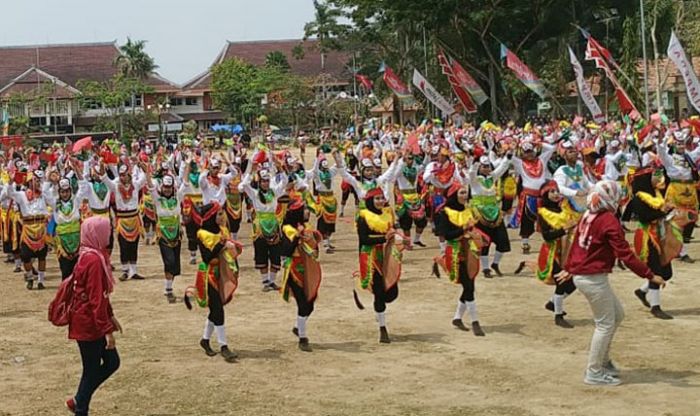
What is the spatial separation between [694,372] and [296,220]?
183 inches

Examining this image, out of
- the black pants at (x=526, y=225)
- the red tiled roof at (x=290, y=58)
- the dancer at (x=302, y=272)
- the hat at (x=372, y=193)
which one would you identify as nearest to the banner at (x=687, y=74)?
the black pants at (x=526, y=225)

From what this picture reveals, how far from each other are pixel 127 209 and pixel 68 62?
65.1 metres

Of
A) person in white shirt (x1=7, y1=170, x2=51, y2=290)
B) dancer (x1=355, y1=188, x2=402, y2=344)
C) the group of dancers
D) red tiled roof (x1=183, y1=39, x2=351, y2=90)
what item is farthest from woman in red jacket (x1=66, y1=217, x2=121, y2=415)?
red tiled roof (x1=183, y1=39, x2=351, y2=90)

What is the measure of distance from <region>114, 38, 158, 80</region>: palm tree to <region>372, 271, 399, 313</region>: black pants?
63.8 meters

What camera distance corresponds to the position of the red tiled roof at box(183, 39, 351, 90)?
7975cm

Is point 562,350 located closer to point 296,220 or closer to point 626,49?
point 296,220


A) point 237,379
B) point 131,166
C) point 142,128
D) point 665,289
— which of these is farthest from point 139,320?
point 142,128

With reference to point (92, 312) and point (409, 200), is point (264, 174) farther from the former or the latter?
point (92, 312)

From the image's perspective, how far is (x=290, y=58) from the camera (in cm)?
8438

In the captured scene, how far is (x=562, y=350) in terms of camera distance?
10.3 meters

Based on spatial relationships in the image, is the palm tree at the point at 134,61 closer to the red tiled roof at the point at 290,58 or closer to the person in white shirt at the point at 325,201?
the red tiled roof at the point at 290,58

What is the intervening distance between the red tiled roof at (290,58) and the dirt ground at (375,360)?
6302 cm

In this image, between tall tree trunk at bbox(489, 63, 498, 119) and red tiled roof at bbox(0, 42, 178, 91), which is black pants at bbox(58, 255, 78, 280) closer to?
tall tree trunk at bbox(489, 63, 498, 119)

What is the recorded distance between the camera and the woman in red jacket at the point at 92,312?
308 inches
